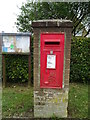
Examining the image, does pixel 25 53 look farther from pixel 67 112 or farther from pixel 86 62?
pixel 67 112

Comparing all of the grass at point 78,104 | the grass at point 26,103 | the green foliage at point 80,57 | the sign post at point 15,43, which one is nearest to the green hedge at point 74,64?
the green foliage at point 80,57

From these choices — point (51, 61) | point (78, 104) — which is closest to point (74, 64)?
point (78, 104)

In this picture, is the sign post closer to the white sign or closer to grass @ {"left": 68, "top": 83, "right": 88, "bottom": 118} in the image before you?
grass @ {"left": 68, "top": 83, "right": 88, "bottom": 118}

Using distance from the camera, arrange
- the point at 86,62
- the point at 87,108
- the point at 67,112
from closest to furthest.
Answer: the point at 67,112 → the point at 87,108 → the point at 86,62

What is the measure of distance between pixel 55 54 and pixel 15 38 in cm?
282

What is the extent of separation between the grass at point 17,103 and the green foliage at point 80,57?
78.0 inches

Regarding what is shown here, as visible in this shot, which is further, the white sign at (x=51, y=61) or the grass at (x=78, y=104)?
the grass at (x=78, y=104)

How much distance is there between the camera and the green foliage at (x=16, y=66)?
5.71 metres

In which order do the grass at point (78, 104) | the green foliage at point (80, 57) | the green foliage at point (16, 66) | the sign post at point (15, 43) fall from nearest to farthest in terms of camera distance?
1. the grass at point (78, 104)
2. the sign post at point (15, 43)
3. the green foliage at point (16, 66)
4. the green foliage at point (80, 57)

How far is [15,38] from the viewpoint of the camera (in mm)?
5367

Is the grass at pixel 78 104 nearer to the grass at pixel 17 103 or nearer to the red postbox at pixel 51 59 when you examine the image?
the red postbox at pixel 51 59

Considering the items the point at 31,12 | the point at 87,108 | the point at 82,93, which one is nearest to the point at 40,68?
the point at 87,108

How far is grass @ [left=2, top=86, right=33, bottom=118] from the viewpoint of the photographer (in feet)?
10.8

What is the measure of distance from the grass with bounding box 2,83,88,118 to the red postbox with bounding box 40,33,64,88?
0.81 m
